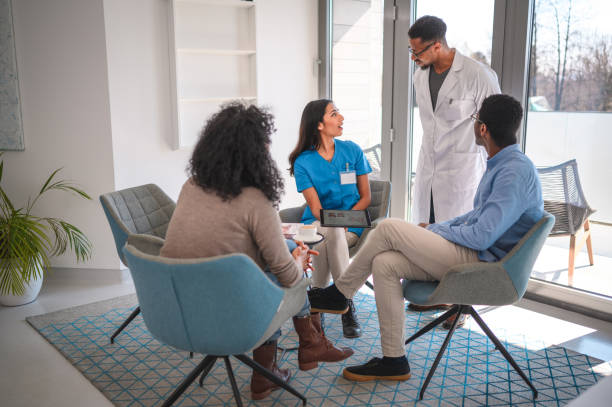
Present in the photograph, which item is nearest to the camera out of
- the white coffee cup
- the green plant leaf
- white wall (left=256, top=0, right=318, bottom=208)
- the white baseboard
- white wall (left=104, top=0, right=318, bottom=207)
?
the white coffee cup

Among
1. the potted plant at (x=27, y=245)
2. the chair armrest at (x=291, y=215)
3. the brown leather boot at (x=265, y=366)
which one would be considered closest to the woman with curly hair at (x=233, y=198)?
the brown leather boot at (x=265, y=366)

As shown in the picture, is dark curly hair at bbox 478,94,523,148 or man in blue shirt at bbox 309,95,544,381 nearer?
man in blue shirt at bbox 309,95,544,381

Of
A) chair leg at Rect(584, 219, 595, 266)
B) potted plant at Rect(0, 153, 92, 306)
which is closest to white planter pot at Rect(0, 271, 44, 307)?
potted plant at Rect(0, 153, 92, 306)

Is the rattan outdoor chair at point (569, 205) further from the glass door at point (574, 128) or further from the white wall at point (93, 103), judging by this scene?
the white wall at point (93, 103)

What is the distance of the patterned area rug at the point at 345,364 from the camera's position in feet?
7.97

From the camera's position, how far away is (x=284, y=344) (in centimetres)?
302

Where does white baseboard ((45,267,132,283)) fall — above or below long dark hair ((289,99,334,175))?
below

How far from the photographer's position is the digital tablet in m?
2.55

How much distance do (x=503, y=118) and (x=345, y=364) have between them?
1.47 metres

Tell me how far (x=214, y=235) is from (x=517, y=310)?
94.9 inches

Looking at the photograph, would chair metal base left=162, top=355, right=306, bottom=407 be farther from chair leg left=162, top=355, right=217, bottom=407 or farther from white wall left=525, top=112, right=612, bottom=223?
white wall left=525, top=112, right=612, bottom=223

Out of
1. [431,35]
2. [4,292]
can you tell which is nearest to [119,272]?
[4,292]

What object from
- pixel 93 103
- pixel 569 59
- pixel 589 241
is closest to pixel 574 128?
pixel 569 59

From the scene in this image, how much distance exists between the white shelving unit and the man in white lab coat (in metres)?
1.81
